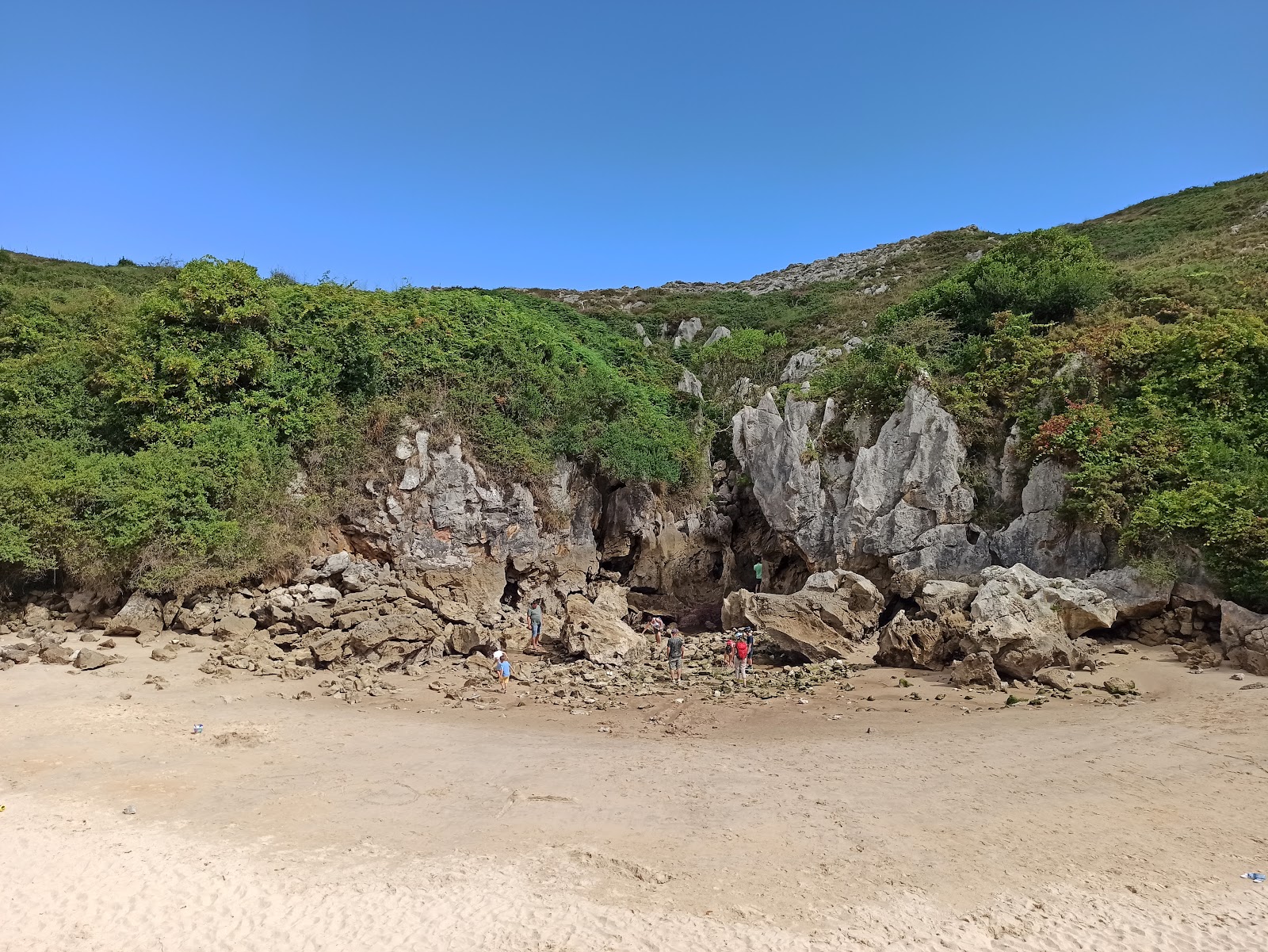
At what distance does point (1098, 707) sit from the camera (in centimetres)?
1237

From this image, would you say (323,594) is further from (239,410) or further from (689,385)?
(689,385)

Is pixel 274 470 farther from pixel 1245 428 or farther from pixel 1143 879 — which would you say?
pixel 1245 428

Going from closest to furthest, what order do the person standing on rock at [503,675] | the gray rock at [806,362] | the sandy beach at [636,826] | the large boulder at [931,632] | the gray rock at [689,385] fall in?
the sandy beach at [636,826], the large boulder at [931,632], the person standing on rock at [503,675], the gray rock at [806,362], the gray rock at [689,385]

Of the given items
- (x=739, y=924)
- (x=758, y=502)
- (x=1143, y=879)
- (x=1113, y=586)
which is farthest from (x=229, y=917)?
(x=758, y=502)

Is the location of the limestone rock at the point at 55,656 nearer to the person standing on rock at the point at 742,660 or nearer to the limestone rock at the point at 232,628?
the limestone rock at the point at 232,628

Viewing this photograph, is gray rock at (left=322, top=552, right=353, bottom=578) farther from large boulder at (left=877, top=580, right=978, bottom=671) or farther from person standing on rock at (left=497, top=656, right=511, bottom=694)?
large boulder at (left=877, top=580, right=978, bottom=671)

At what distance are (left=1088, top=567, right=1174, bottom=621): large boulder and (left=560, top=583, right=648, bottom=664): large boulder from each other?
37.4 feet

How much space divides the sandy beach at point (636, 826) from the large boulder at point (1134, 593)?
236 cm

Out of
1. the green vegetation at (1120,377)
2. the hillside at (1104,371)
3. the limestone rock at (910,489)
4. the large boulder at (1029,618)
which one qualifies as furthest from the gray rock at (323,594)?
the green vegetation at (1120,377)

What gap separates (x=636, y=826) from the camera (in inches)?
330

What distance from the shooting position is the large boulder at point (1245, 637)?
1279 cm

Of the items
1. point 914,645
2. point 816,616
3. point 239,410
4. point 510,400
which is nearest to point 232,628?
point 239,410

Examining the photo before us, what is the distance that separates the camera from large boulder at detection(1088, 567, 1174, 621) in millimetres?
15367

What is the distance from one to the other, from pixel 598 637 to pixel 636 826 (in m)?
10.4
